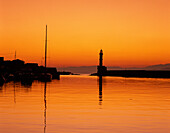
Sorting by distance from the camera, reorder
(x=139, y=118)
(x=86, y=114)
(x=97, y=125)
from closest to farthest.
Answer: (x=97, y=125)
(x=139, y=118)
(x=86, y=114)

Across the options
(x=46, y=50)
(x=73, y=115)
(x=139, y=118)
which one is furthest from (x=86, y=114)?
(x=46, y=50)

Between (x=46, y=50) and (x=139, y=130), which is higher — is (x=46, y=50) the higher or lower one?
the higher one

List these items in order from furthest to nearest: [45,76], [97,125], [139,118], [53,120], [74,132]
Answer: [45,76] < [139,118] < [53,120] < [97,125] < [74,132]

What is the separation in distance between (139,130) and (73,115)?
20.3 feet

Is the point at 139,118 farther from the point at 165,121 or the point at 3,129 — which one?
the point at 3,129

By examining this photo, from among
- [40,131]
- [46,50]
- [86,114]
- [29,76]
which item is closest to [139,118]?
[86,114]

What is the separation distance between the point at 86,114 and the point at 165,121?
201 inches

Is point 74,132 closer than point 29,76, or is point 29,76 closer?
point 74,132

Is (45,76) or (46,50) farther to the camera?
(45,76)

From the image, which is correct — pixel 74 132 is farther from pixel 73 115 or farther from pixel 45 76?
pixel 45 76

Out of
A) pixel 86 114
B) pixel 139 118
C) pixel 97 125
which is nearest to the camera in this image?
pixel 97 125

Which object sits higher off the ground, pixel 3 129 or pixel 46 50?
pixel 46 50

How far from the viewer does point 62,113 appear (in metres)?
23.0

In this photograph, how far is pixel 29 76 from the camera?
101m
